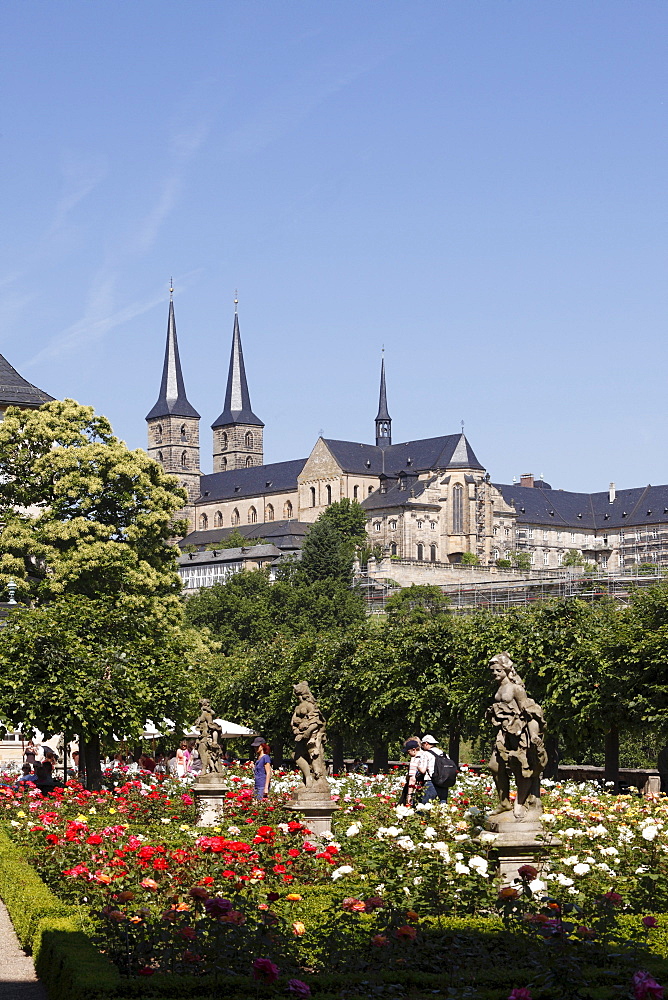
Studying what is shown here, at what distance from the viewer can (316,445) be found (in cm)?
18262

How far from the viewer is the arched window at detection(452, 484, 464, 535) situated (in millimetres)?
169750

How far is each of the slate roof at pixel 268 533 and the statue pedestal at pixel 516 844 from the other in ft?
480

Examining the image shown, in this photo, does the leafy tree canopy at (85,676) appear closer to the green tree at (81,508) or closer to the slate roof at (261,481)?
the green tree at (81,508)

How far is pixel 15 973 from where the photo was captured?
10.6 metres

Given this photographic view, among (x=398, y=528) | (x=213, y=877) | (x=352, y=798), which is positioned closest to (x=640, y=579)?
(x=398, y=528)

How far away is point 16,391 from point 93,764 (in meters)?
31.6

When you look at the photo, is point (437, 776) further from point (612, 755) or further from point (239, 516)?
point (239, 516)

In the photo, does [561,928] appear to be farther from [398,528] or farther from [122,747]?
[398,528]

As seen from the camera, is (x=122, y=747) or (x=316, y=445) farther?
(x=316, y=445)

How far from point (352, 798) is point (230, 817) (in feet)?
11.3

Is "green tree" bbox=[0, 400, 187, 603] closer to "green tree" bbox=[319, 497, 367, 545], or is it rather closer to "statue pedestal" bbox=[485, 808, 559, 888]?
"statue pedestal" bbox=[485, 808, 559, 888]

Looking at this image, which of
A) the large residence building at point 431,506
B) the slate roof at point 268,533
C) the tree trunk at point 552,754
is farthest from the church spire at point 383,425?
the tree trunk at point 552,754

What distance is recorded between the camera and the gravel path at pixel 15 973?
32.2ft

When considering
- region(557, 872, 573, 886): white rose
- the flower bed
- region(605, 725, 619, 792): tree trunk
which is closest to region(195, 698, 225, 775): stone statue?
the flower bed
